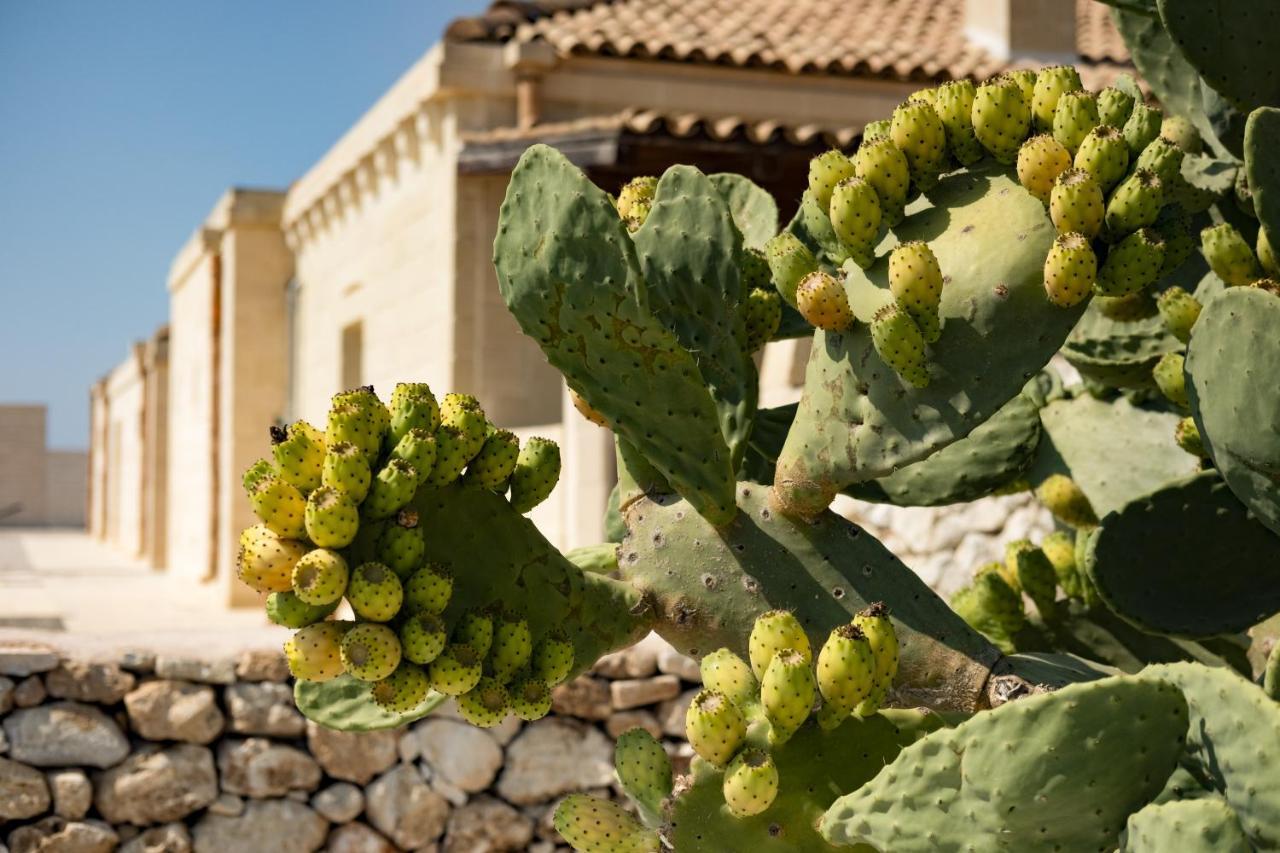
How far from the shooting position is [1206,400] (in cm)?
196

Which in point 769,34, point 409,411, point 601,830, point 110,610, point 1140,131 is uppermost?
point 769,34

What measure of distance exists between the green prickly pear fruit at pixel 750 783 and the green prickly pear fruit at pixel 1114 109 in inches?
35.9

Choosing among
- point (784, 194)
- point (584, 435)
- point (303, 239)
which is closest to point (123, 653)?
point (584, 435)

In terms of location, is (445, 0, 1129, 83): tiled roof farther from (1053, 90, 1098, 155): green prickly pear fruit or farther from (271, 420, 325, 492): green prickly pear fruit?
(271, 420, 325, 492): green prickly pear fruit

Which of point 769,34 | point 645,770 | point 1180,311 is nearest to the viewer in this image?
point 645,770

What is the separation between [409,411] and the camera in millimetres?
1957

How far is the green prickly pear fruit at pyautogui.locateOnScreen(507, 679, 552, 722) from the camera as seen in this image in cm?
204

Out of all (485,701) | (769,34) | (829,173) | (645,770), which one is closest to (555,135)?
(769,34)

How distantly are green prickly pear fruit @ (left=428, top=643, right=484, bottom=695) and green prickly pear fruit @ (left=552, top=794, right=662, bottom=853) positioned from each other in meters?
0.35

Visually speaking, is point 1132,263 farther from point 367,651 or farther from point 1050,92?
point 367,651

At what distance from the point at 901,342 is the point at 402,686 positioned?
0.75 metres

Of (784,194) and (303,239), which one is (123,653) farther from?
(303,239)

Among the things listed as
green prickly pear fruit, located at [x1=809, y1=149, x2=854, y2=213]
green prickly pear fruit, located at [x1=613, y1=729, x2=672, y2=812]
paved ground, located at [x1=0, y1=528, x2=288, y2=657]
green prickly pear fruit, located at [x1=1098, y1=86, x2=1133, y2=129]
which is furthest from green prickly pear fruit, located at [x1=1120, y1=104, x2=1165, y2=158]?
paved ground, located at [x1=0, y1=528, x2=288, y2=657]

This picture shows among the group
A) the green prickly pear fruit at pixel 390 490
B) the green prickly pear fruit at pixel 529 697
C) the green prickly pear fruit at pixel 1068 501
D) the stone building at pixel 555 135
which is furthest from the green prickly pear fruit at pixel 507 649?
the stone building at pixel 555 135
